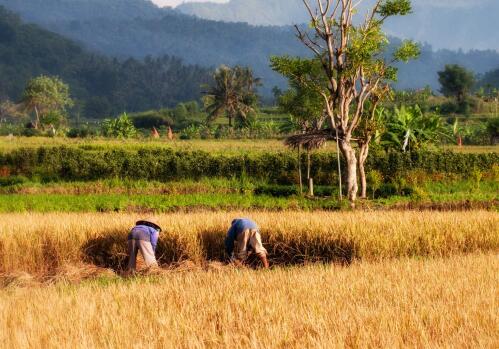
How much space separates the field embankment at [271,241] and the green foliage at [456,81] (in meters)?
78.4

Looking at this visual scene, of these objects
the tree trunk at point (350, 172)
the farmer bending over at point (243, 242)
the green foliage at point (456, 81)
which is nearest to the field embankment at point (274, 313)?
the farmer bending over at point (243, 242)

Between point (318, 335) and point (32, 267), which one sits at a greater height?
point (318, 335)

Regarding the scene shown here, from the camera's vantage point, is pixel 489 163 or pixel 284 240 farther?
pixel 489 163

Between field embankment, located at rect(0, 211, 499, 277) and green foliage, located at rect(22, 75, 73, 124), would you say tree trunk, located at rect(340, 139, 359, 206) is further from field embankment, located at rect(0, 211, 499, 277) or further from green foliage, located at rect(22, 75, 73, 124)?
green foliage, located at rect(22, 75, 73, 124)

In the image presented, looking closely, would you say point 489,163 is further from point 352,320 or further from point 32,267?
point 352,320

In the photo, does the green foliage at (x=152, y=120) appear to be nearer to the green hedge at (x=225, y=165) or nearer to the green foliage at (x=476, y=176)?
the green hedge at (x=225, y=165)

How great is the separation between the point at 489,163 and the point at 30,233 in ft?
73.7

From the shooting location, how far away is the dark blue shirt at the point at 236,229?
35.0 feet

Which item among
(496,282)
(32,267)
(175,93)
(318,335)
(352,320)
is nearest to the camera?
(318,335)

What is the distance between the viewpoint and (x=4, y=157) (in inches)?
1144

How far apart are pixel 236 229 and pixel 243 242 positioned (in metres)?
0.28

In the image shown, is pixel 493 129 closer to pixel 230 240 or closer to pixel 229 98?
pixel 229 98

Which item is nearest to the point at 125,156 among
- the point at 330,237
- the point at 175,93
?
the point at 330,237

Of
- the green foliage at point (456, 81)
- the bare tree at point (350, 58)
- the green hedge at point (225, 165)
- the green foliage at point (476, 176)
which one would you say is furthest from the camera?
the green foliage at point (456, 81)
